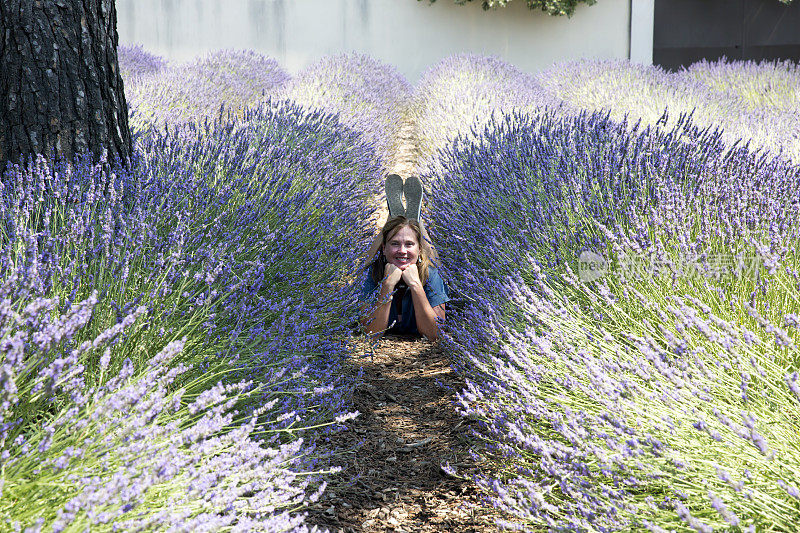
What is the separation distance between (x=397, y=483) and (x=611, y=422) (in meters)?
1.02

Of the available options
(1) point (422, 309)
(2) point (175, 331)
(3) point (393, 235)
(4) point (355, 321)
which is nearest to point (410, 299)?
(1) point (422, 309)

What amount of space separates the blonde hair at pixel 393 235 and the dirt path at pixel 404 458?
0.40m

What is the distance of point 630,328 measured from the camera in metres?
2.02

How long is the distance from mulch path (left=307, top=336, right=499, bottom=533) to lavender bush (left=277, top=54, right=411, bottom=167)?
121 inches

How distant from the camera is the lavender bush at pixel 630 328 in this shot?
136 cm

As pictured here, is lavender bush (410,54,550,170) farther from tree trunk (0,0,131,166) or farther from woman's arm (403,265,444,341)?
tree trunk (0,0,131,166)

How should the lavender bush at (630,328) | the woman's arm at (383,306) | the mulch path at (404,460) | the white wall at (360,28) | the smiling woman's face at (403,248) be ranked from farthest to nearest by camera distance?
the white wall at (360,28) → the smiling woman's face at (403,248) → the woman's arm at (383,306) → the mulch path at (404,460) → the lavender bush at (630,328)

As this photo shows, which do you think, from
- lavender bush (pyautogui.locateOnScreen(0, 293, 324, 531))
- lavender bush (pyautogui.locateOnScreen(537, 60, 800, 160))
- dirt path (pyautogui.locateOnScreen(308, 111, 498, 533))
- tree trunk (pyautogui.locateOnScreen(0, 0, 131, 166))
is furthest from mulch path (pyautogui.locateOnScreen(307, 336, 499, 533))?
lavender bush (pyautogui.locateOnScreen(537, 60, 800, 160))

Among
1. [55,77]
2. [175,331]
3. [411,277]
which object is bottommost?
[411,277]

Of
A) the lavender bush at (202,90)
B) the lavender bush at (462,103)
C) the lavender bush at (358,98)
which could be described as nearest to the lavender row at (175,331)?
the lavender bush at (202,90)

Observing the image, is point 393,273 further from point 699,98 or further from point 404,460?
point 699,98

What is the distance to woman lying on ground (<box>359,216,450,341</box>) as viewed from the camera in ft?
10.7

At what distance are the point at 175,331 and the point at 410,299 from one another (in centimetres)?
174

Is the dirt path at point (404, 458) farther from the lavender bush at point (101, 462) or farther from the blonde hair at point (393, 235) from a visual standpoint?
the lavender bush at point (101, 462)
